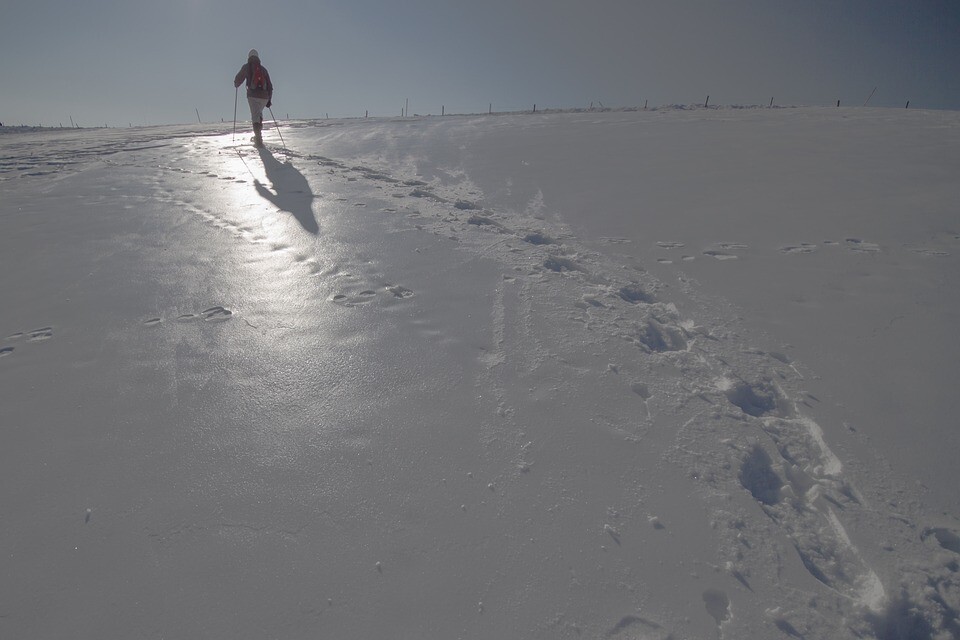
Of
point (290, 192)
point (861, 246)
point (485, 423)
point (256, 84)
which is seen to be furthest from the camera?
point (256, 84)

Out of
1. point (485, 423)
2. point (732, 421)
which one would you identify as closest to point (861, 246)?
point (732, 421)

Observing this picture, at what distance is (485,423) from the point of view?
239 centimetres

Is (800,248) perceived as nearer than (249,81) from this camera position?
Yes

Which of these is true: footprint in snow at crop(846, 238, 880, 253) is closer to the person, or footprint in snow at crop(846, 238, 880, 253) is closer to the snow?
the snow

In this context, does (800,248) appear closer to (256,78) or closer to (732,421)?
(732,421)

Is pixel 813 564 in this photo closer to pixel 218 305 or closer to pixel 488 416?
pixel 488 416

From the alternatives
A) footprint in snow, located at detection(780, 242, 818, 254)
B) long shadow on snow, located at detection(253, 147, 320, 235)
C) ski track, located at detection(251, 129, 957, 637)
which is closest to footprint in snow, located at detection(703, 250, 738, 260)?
ski track, located at detection(251, 129, 957, 637)

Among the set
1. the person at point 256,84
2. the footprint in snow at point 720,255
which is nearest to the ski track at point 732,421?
the footprint in snow at point 720,255

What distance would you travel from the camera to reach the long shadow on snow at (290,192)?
5195mm

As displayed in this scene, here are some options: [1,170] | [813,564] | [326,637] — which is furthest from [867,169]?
[1,170]

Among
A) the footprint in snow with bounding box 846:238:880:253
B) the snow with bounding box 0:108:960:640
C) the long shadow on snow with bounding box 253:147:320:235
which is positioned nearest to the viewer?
the snow with bounding box 0:108:960:640

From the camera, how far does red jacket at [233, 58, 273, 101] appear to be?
966 cm

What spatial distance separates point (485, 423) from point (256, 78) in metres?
10.2

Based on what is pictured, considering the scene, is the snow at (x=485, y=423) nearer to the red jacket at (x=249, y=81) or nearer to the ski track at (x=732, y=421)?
the ski track at (x=732, y=421)
